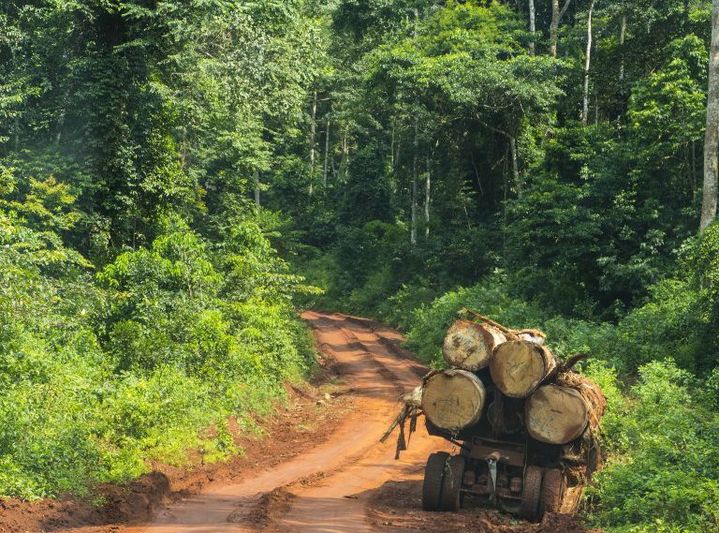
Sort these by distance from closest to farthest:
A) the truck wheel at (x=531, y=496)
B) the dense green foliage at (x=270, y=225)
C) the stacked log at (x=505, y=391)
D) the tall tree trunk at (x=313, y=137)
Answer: the stacked log at (x=505, y=391)
the truck wheel at (x=531, y=496)
the dense green foliage at (x=270, y=225)
the tall tree trunk at (x=313, y=137)

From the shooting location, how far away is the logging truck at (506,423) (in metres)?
11.2

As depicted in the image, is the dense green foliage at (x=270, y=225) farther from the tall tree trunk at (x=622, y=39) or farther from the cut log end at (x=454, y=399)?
the cut log end at (x=454, y=399)

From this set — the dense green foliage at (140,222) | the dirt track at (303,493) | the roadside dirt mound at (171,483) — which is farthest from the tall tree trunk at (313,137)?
the dirt track at (303,493)

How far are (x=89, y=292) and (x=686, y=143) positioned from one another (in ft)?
54.9

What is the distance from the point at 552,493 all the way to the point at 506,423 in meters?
1.04

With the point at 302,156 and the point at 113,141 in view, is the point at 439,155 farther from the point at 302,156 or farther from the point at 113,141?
the point at 302,156

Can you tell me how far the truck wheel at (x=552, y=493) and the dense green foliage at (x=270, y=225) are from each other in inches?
18.1

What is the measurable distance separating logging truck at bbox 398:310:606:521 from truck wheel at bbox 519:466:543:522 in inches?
0.5

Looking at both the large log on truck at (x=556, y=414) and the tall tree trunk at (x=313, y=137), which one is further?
the tall tree trunk at (x=313, y=137)

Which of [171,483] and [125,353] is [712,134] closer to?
[125,353]

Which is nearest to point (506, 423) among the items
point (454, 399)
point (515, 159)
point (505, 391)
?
point (505, 391)

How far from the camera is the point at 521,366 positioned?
36.8 feet

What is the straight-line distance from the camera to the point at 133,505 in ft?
38.3

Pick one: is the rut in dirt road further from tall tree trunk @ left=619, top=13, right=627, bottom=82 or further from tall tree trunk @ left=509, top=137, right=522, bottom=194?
tall tree trunk @ left=619, top=13, right=627, bottom=82
